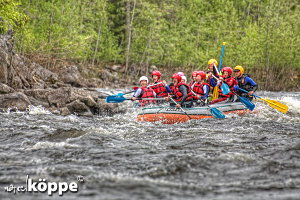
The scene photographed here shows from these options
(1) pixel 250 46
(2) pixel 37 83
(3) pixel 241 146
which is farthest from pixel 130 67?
(3) pixel 241 146

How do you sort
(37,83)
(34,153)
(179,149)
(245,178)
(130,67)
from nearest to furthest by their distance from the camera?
(245,178), (34,153), (179,149), (37,83), (130,67)

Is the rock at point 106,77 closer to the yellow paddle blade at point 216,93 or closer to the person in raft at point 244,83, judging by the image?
the yellow paddle blade at point 216,93

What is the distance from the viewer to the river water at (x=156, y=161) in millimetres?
3793

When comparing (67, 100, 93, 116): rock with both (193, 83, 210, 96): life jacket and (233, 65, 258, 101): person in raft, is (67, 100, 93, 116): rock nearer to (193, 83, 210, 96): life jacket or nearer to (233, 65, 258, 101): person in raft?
(193, 83, 210, 96): life jacket

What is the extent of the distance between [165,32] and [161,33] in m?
0.46

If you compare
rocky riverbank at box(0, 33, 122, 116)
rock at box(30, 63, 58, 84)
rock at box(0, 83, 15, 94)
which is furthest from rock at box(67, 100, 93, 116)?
rock at box(30, 63, 58, 84)

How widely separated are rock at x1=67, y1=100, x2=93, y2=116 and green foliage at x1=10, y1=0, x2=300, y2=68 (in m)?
10.0

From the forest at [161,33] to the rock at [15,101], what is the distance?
10.6 m

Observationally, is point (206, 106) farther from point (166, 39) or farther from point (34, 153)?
point (166, 39)

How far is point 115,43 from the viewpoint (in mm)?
34469

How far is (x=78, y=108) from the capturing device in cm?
1201

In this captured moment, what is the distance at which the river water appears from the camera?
149 inches

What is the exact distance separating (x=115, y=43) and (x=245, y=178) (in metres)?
31.5

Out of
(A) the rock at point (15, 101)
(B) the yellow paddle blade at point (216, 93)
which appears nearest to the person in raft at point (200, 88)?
(B) the yellow paddle blade at point (216, 93)
